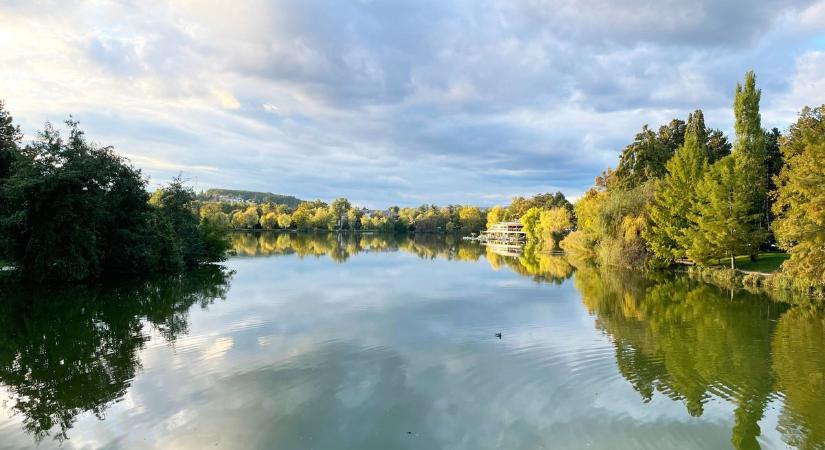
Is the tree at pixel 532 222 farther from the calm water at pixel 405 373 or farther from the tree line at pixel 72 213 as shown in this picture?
the tree line at pixel 72 213

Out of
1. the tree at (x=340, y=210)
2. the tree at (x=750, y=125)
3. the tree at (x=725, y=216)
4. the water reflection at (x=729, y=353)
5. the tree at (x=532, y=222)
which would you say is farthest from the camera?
the tree at (x=340, y=210)

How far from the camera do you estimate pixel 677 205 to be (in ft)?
106

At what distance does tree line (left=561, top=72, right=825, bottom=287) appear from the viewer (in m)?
19.7

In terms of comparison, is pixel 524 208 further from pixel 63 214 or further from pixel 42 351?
pixel 42 351

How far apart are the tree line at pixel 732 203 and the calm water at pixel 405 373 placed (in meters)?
4.01

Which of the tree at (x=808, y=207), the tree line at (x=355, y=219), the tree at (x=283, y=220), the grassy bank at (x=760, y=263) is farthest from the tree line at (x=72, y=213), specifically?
the tree line at (x=355, y=219)

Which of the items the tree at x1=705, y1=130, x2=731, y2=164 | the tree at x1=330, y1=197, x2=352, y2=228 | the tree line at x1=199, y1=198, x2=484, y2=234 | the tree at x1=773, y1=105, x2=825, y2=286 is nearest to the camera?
the tree at x1=773, y1=105, x2=825, y2=286

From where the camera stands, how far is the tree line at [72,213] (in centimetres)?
2261

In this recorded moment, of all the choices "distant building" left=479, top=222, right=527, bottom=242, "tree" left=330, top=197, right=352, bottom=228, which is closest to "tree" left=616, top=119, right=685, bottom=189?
"distant building" left=479, top=222, right=527, bottom=242

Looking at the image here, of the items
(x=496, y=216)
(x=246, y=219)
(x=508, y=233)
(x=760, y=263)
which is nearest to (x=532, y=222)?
(x=508, y=233)

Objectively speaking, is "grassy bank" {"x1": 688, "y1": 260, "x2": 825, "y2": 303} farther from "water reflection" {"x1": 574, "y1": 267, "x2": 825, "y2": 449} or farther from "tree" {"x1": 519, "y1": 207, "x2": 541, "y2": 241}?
"tree" {"x1": 519, "y1": 207, "x2": 541, "y2": 241}

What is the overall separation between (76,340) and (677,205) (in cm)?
3445

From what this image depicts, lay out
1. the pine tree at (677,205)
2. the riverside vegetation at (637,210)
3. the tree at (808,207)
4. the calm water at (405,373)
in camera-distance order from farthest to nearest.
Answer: the pine tree at (677,205) < the riverside vegetation at (637,210) < the tree at (808,207) < the calm water at (405,373)

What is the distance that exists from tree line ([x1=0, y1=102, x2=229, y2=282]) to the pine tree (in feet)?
114
